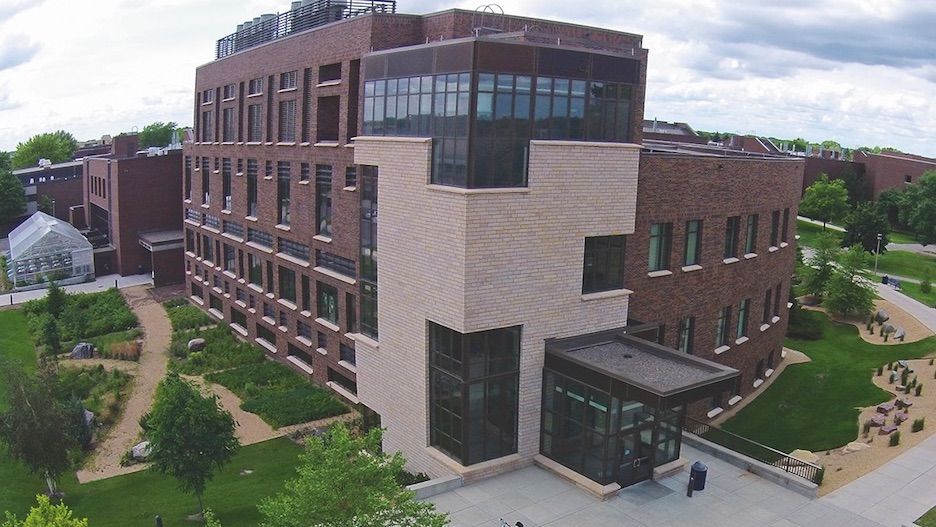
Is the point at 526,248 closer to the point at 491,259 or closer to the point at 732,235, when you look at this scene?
the point at 491,259

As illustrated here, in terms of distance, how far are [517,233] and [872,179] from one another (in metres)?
91.5

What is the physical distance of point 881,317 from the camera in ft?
156

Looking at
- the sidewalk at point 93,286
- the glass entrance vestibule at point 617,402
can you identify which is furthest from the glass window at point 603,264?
the sidewalk at point 93,286

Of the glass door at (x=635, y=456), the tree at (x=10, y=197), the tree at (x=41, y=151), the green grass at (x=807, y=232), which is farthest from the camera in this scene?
the tree at (x=41, y=151)

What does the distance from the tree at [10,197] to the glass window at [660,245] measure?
8203cm

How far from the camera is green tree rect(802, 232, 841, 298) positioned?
51.4 metres

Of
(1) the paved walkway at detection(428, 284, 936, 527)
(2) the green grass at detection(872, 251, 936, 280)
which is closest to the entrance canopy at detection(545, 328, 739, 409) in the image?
(1) the paved walkway at detection(428, 284, 936, 527)

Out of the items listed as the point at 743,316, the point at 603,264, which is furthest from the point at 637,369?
the point at 743,316

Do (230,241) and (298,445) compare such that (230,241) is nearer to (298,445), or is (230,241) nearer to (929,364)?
(298,445)

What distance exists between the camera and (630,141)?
75.3 feet

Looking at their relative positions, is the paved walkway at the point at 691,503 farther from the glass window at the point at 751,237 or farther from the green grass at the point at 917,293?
the green grass at the point at 917,293

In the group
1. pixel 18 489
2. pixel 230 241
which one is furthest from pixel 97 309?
pixel 18 489

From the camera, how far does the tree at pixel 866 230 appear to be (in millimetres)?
65875

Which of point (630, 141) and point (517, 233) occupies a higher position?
point (630, 141)
